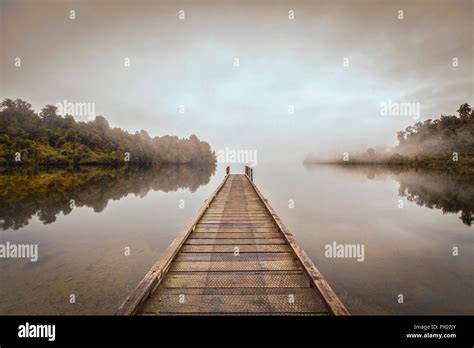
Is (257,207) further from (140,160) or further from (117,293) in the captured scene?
(140,160)

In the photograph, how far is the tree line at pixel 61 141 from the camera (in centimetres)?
4369

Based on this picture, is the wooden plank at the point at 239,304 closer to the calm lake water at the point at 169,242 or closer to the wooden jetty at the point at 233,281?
the wooden jetty at the point at 233,281

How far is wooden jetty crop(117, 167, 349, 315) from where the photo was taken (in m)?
3.03

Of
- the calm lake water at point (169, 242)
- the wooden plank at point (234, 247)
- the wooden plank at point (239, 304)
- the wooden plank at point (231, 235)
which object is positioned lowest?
the calm lake water at point (169, 242)

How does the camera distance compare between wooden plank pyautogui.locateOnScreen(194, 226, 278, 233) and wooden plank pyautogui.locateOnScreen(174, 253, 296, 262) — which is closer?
wooden plank pyautogui.locateOnScreen(174, 253, 296, 262)

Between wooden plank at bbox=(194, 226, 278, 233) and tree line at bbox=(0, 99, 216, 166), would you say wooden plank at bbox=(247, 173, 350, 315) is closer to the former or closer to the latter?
wooden plank at bbox=(194, 226, 278, 233)

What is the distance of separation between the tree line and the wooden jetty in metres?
52.2

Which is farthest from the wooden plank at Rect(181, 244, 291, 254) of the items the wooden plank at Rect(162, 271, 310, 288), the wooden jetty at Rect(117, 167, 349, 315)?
the wooden plank at Rect(162, 271, 310, 288)

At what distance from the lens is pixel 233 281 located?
3768 mm

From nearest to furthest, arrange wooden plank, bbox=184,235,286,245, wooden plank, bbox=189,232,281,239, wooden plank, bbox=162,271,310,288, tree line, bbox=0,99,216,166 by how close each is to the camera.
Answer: wooden plank, bbox=162,271,310,288, wooden plank, bbox=184,235,286,245, wooden plank, bbox=189,232,281,239, tree line, bbox=0,99,216,166

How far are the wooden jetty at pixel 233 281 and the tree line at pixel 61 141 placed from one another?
5215 centimetres

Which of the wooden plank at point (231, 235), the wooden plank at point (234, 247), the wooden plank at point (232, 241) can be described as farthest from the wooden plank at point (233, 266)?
the wooden plank at point (231, 235)

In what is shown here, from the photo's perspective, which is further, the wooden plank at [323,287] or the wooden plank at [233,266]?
the wooden plank at [233,266]

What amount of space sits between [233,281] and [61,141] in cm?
6041
